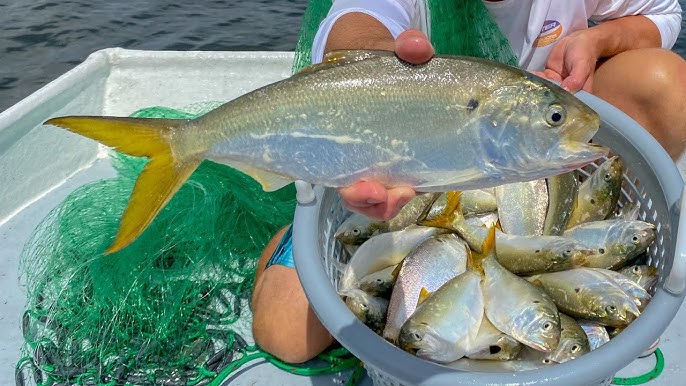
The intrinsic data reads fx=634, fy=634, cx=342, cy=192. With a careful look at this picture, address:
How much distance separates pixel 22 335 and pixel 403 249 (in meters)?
1.61

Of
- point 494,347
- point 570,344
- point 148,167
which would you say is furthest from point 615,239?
point 148,167

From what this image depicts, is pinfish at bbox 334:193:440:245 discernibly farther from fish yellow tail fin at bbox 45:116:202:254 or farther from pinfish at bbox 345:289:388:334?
fish yellow tail fin at bbox 45:116:202:254

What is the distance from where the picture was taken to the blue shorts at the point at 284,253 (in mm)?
2445

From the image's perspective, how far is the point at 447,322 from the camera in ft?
5.65

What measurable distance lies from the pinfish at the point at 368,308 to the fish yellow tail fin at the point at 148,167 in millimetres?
629

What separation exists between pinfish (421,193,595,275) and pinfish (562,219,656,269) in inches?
1.5

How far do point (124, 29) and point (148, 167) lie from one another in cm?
823

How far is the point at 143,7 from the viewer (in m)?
9.73

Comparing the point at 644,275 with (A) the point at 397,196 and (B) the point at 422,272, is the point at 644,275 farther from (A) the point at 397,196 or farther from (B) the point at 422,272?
(A) the point at 397,196

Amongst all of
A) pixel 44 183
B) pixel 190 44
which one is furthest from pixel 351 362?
pixel 190 44

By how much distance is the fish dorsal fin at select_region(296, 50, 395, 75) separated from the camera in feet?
4.87

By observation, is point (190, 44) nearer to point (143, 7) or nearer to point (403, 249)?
point (143, 7)

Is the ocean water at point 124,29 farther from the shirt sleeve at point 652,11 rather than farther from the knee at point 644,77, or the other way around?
the knee at point 644,77

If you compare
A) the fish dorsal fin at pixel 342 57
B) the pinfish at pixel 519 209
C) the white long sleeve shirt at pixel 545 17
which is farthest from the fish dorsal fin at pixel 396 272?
the white long sleeve shirt at pixel 545 17
